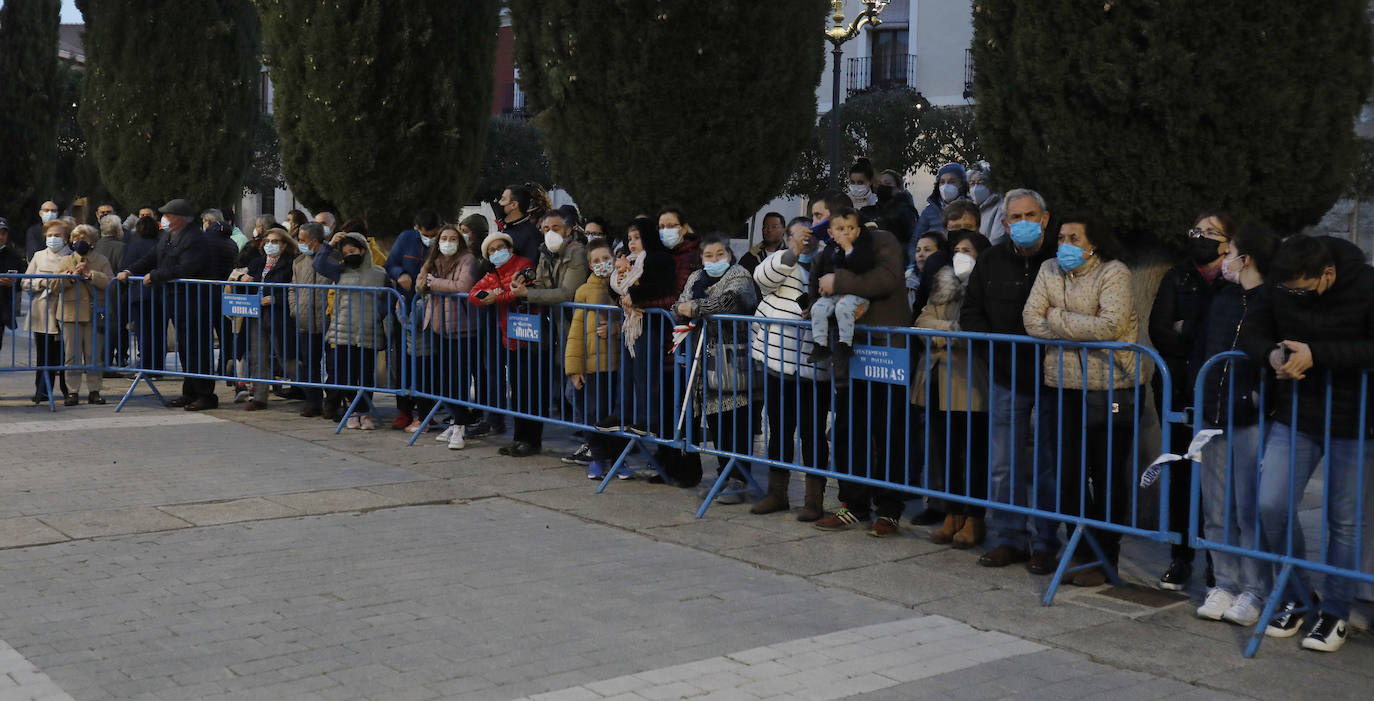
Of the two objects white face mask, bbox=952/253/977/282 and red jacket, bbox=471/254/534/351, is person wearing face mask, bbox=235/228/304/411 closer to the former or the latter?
red jacket, bbox=471/254/534/351

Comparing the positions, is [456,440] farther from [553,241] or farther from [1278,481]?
[1278,481]

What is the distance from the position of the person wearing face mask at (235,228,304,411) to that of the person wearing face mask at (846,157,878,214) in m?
4.70

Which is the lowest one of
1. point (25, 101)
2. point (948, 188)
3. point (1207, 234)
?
point (1207, 234)

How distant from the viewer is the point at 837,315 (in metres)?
7.71

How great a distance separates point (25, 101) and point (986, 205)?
23.1 meters

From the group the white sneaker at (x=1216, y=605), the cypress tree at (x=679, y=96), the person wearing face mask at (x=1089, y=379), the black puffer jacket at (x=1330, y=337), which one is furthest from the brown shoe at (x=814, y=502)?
the cypress tree at (x=679, y=96)

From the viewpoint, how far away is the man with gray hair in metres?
7.09

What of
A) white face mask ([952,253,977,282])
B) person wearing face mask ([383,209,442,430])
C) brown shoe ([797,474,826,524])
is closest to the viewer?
white face mask ([952,253,977,282])

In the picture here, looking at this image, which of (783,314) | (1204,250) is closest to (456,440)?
(783,314)

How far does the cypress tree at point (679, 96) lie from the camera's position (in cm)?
1102

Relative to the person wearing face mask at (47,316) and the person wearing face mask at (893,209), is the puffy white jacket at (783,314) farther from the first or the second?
the person wearing face mask at (47,316)

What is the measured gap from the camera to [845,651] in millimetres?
5758

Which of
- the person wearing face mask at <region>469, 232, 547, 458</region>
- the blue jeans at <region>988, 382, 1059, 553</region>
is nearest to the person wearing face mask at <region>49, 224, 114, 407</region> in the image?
the person wearing face mask at <region>469, 232, 547, 458</region>

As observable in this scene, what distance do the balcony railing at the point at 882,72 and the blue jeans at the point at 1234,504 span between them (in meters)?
33.9
